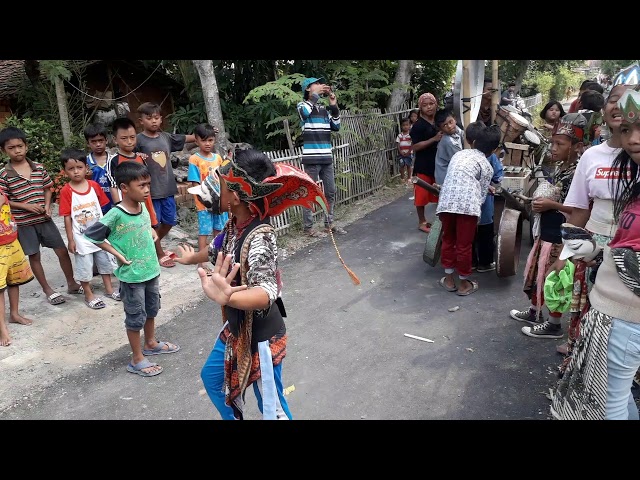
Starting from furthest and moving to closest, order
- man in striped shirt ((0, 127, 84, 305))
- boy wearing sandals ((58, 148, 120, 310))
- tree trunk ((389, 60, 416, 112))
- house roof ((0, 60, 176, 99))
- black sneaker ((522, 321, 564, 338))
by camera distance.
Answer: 1. tree trunk ((389, 60, 416, 112))
2. house roof ((0, 60, 176, 99))
3. boy wearing sandals ((58, 148, 120, 310))
4. man in striped shirt ((0, 127, 84, 305))
5. black sneaker ((522, 321, 564, 338))

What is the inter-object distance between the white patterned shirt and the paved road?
0.95 meters

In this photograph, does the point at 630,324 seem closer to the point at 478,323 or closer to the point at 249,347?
the point at 249,347

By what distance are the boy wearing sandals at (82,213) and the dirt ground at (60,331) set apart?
0.92 feet

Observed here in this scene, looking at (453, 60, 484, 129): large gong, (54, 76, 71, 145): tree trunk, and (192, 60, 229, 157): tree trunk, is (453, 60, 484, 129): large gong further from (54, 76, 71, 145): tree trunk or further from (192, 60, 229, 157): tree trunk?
(54, 76, 71, 145): tree trunk

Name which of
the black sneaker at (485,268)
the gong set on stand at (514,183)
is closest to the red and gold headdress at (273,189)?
the gong set on stand at (514,183)

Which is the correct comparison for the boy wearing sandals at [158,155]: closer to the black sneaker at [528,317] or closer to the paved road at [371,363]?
the paved road at [371,363]

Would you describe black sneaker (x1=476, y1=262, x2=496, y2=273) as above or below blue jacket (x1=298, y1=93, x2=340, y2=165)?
below

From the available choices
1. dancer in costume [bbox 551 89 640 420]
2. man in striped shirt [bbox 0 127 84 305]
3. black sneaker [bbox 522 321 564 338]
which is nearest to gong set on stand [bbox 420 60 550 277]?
black sneaker [bbox 522 321 564 338]

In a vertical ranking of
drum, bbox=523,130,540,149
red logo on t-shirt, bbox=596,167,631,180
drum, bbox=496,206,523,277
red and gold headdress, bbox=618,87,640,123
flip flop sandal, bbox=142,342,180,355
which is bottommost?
flip flop sandal, bbox=142,342,180,355

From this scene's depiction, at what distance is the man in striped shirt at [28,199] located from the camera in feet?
15.2

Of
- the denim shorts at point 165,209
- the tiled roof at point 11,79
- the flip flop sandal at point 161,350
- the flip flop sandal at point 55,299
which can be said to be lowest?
the flip flop sandal at point 161,350

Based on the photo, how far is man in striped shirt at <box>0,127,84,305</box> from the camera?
15.2 ft

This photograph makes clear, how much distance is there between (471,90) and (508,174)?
1200 millimetres
